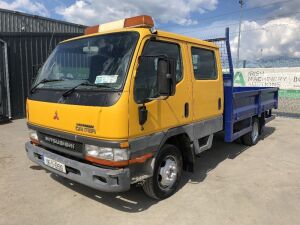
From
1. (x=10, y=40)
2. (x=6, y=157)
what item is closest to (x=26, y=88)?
(x=10, y=40)

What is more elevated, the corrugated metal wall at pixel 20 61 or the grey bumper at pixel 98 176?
the corrugated metal wall at pixel 20 61

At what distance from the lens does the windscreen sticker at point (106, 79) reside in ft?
11.2

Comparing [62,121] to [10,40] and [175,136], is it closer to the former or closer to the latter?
[175,136]

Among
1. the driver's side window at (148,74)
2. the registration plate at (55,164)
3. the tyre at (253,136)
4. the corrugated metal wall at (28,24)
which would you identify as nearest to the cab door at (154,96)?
the driver's side window at (148,74)

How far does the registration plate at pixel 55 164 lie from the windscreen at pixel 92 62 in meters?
1.00

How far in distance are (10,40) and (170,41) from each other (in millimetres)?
9198

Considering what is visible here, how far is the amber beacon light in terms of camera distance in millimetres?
3721

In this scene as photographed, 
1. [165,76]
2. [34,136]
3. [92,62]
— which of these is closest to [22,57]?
[34,136]

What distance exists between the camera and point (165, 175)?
4.16 meters

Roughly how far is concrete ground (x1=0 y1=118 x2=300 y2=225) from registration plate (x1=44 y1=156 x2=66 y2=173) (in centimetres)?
55

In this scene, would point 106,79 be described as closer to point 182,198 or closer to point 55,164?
point 55,164

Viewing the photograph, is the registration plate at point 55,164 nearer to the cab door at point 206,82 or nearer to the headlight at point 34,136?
the headlight at point 34,136

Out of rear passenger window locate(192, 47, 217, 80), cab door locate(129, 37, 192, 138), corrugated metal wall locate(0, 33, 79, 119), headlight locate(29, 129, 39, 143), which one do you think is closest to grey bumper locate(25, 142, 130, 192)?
cab door locate(129, 37, 192, 138)

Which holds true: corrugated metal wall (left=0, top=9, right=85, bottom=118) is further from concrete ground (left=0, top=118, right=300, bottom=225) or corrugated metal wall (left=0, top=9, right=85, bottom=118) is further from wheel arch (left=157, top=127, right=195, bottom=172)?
wheel arch (left=157, top=127, right=195, bottom=172)
